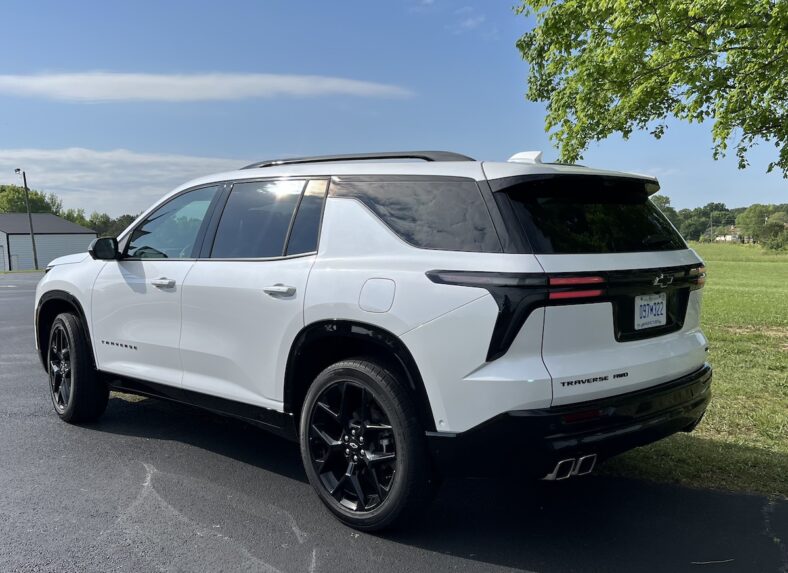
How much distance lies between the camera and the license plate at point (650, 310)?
320cm

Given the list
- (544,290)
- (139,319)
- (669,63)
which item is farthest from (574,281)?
(669,63)

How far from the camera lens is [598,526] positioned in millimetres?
3490

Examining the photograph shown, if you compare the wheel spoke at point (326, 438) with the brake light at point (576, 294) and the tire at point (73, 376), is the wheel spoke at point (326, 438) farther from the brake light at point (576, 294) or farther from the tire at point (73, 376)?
the tire at point (73, 376)

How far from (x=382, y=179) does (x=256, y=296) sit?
98cm

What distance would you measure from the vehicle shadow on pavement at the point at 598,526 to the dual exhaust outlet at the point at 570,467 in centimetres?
44

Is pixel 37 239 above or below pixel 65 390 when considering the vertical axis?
below

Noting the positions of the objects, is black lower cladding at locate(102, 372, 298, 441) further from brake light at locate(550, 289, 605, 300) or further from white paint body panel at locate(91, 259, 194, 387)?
brake light at locate(550, 289, 605, 300)

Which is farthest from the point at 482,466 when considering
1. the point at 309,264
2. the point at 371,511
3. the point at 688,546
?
the point at 309,264

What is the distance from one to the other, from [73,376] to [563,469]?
3883 mm

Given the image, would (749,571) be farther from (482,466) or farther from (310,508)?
(310,508)

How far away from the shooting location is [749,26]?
25.6 ft

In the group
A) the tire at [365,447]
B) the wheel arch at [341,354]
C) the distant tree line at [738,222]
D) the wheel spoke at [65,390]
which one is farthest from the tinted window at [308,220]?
the distant tree line at [738,222]

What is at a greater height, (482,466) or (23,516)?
(482,466)

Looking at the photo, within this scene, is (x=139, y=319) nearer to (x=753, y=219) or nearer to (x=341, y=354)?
(x=341, y=354)
